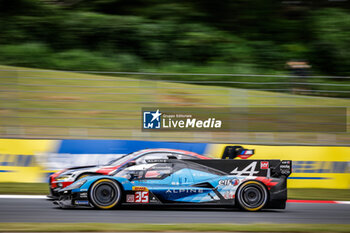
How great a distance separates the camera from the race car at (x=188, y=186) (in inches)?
301

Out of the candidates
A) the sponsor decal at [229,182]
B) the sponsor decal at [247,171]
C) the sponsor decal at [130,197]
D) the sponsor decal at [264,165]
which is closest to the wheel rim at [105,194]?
the sponsor decal at [130,197]

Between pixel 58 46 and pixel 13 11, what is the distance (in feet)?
7.07

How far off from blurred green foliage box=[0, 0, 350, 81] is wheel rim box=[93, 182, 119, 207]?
8.77 m

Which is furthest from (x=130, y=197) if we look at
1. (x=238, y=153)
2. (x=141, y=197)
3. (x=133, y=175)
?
(x=238, y=153)

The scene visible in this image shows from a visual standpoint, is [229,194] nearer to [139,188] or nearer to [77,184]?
[139,188]

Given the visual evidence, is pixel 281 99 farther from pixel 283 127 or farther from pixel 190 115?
pixel 190 115

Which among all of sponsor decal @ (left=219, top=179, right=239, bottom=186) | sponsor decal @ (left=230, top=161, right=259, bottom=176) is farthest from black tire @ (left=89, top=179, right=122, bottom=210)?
sponsor decal @ (left=230, top=161, right=259, bottom=176)

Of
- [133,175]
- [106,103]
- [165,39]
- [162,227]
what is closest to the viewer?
[162,227]

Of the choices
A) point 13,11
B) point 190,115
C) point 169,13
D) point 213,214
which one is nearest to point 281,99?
point 190,115

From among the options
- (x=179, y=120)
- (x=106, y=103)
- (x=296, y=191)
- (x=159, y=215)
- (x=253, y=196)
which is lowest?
(x=296, y=191)

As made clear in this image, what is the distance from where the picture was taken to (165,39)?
17.3 m

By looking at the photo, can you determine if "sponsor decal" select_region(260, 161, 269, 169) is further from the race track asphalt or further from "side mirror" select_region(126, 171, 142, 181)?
"side mirror" select_region(126, 171, 142, 181)

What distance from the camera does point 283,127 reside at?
11.0 metres

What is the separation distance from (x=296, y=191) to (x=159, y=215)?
12.1 feet
